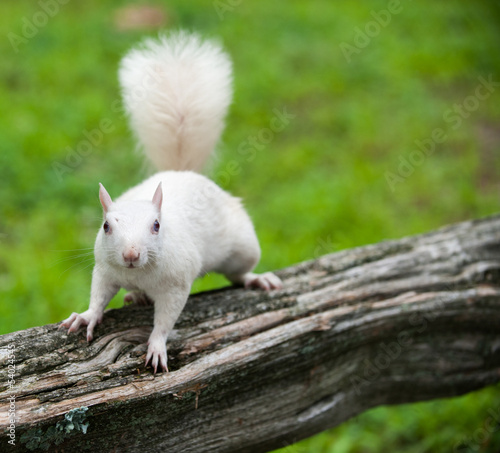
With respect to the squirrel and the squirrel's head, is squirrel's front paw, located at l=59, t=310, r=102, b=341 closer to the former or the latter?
the squirrel

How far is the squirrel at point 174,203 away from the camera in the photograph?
1.87m

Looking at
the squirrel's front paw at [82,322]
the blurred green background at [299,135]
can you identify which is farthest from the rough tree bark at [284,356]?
the blurred green background at [299,135]

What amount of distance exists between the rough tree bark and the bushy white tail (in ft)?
2.13

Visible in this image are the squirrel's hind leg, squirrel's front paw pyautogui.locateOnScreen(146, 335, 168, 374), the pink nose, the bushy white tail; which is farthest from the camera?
the bushy white tail

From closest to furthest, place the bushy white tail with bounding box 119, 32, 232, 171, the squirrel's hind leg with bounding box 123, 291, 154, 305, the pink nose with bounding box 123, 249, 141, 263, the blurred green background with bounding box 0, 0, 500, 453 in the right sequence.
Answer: the pink nose with bounding box 123, 249, 141, 263 < the squirrel's hind leg with bounding box 123, 291, 154, 305 < the bushy white tail with bounding box 119, 32, 232, 171 < the blurred green background with bounding box 0, 0, 500, 453

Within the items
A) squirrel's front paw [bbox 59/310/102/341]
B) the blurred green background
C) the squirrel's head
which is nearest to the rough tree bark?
squirrel's front paw [bbox 59/310/102/341]

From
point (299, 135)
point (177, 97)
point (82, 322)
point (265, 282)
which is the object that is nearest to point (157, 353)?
point (82, 322)

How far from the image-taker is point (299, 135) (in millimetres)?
5625

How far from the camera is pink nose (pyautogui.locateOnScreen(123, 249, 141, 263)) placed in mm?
1656

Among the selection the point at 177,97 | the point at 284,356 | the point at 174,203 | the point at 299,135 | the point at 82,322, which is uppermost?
the point at 299,135

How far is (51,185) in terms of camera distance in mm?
4410

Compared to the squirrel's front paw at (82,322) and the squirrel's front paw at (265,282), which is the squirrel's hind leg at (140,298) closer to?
the squirrel's front paw at (82,322)

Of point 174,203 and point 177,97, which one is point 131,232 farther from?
point 177,97

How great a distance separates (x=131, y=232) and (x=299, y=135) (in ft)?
13.5
